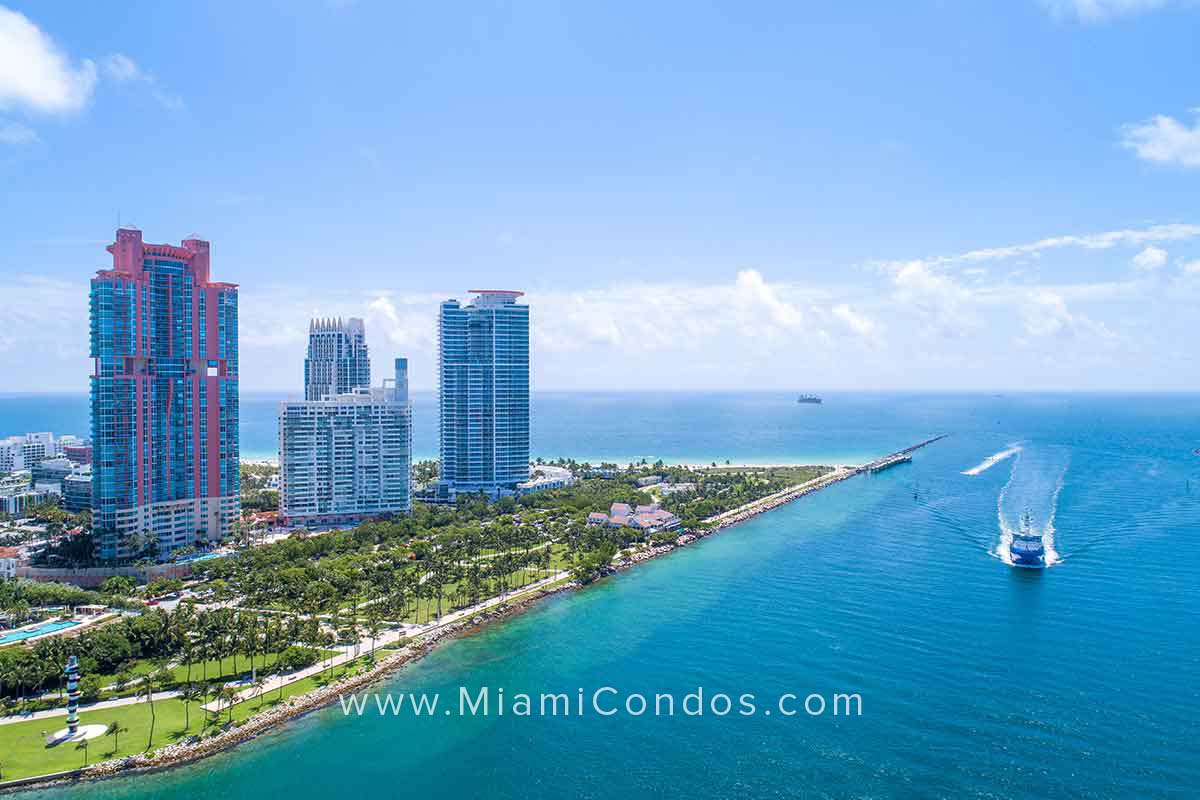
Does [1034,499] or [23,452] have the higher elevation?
[23,452]

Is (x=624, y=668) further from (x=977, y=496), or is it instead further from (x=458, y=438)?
(x=977, y=496)

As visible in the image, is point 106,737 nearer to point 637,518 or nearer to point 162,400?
point 162,400

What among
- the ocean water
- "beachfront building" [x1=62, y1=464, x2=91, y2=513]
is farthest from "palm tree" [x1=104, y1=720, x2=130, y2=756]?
"beachfront building" [x1=62, y1=464, x2=91, y2=513]

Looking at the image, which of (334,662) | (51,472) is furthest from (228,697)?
(51,472)

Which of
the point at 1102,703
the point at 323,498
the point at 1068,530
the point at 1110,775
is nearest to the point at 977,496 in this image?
the point at 1068,530

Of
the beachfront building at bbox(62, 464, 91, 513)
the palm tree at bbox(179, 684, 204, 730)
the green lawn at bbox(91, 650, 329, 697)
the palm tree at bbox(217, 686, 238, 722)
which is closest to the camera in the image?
the palm tree at bbox(179, 684, 204, 730)

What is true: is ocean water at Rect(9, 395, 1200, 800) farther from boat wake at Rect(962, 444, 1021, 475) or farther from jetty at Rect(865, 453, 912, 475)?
jetty at Rect(865, 453, 912, 475)
